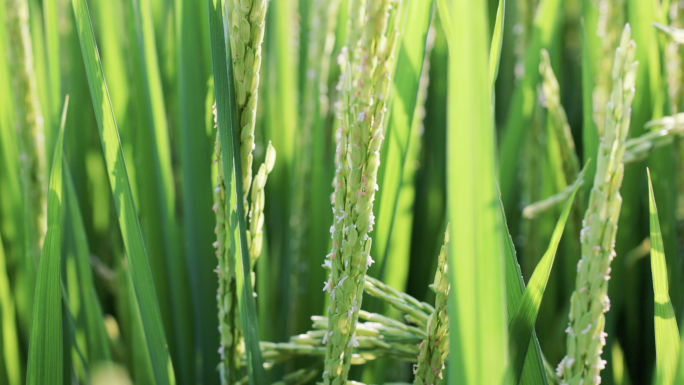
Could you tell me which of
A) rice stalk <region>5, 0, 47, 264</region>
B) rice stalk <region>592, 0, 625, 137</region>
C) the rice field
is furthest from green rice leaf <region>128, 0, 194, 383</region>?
rice stalk <region>592, 0, 625, 137</region>

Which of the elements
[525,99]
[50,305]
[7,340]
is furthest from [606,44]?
[7,340]

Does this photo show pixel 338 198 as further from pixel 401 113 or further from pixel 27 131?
pixel 27 131

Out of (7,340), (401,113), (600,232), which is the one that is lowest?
(7,340)

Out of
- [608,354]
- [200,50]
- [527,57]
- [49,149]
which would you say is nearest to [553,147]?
[527,57]

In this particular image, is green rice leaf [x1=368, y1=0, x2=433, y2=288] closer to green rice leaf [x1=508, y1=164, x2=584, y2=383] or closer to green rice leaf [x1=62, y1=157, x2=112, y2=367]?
green rice leaf [x1=508, y1=164, x2=584, y2=383]

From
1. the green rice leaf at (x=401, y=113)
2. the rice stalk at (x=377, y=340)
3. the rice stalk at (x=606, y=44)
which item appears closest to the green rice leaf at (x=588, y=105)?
the rice stalk at (x=606, y=44)

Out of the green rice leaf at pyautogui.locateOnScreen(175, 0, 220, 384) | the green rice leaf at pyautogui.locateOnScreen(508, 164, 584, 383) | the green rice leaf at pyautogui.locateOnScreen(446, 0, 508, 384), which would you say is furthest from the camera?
the green rice leaf at pyautogui.locateOnScreen(175, 0, 220, 384)
